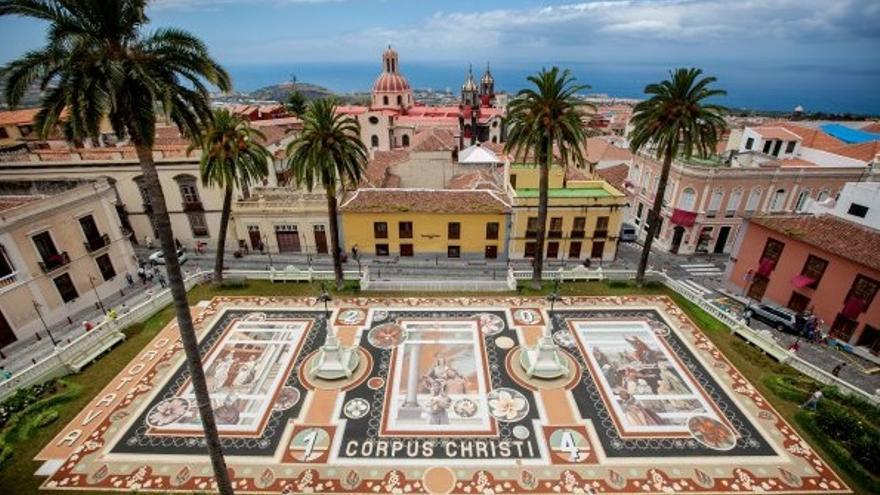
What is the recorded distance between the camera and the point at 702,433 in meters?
20.5

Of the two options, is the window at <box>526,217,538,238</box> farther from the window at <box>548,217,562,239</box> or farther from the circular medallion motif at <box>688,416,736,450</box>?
the circular medallion motif at <box>688,416,736,450</box>

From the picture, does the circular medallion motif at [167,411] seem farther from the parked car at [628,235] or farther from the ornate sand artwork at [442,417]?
the parked car at [628,235]

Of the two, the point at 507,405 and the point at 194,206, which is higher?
the point at 194,206

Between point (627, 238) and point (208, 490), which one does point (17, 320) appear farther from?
point (627, 238)

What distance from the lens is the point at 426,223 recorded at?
129 feet

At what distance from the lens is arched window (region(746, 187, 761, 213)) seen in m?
40.5

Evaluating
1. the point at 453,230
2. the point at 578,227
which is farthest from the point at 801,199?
the point at 453,230

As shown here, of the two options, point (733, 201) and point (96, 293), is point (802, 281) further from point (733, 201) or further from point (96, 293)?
point (96, 293)

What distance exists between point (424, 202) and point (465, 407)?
72.2ft

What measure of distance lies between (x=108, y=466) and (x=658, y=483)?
25405 mm

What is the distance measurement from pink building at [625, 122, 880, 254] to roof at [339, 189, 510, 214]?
63.2 feet

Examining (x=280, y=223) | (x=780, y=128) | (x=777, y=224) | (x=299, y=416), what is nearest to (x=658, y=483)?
(x=299, y=416)

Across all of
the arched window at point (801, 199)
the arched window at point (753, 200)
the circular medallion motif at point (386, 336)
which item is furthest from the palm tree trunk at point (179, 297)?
the arched window at point (801, 199)

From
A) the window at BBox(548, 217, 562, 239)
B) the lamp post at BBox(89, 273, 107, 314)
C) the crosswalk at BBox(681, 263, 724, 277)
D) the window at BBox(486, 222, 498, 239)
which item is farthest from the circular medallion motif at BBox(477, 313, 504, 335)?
the lamp post at BBox(89, 273, 107, 314)
